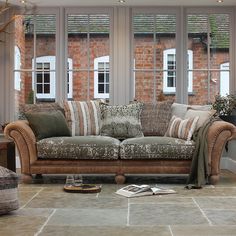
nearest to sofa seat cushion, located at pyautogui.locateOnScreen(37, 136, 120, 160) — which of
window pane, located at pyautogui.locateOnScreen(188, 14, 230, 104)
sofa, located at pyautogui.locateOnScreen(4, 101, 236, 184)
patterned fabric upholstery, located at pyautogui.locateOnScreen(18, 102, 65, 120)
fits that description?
sofa, located at pyautogui.locateOnScreen(4, 101, 236, 184)

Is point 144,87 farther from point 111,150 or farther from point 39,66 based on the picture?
point 111,150

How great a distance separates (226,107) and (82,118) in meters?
2.12

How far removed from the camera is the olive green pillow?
5.78 metres

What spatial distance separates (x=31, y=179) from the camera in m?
5.68

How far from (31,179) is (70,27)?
270cm

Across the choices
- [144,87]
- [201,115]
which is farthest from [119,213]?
[144,87]

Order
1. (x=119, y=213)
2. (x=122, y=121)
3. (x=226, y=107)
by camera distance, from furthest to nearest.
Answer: (x=226, y=107), (x=122, y=121), (x=119, y=213)

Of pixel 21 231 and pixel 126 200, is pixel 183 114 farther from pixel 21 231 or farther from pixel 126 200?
pixel 21 231

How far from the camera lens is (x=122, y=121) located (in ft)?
20.2

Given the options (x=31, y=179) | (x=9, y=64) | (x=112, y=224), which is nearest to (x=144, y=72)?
(x=9, y=64)

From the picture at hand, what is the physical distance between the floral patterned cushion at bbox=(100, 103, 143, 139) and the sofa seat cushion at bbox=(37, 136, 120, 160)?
1.81 feet

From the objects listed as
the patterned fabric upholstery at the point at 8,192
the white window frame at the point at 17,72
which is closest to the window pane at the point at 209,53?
the white window frame at the point at 17,72

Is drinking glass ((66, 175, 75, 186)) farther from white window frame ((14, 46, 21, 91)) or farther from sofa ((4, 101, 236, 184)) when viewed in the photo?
white window frame ((14, 46, 21, 91))

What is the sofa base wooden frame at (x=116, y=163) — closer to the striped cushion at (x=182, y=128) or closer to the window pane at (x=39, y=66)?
the striped cushion at (x=182, y=128)
